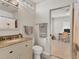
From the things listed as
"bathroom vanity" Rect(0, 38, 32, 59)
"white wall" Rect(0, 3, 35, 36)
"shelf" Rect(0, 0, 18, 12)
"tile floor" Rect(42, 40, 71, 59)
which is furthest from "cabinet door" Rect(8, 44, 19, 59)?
"tile floor" Rect(42, 40, 71, 59)

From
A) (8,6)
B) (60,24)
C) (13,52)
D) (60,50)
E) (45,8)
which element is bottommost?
(60,50)

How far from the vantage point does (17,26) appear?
2.55 meters

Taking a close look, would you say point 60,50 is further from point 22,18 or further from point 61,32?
point 22,18

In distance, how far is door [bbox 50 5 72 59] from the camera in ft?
8.58

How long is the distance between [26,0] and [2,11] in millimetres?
1165

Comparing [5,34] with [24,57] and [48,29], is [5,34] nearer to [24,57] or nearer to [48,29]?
[24,57]

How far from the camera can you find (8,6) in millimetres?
2207

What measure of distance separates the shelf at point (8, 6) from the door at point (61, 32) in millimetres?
1354

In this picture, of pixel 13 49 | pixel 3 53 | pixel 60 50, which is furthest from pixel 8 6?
pixel 60 50

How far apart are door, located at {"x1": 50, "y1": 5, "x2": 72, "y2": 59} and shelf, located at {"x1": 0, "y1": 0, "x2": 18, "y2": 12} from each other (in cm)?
135

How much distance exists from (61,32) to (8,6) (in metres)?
1.80

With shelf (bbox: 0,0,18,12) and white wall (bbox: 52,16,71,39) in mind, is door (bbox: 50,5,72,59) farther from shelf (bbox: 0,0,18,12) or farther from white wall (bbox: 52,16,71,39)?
shelf (bbox: 0,0,18,12)

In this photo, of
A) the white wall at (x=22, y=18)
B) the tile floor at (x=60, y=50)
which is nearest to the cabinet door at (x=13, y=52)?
the white wall at (x=22, y=18)

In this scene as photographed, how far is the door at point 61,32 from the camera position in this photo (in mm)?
2615
